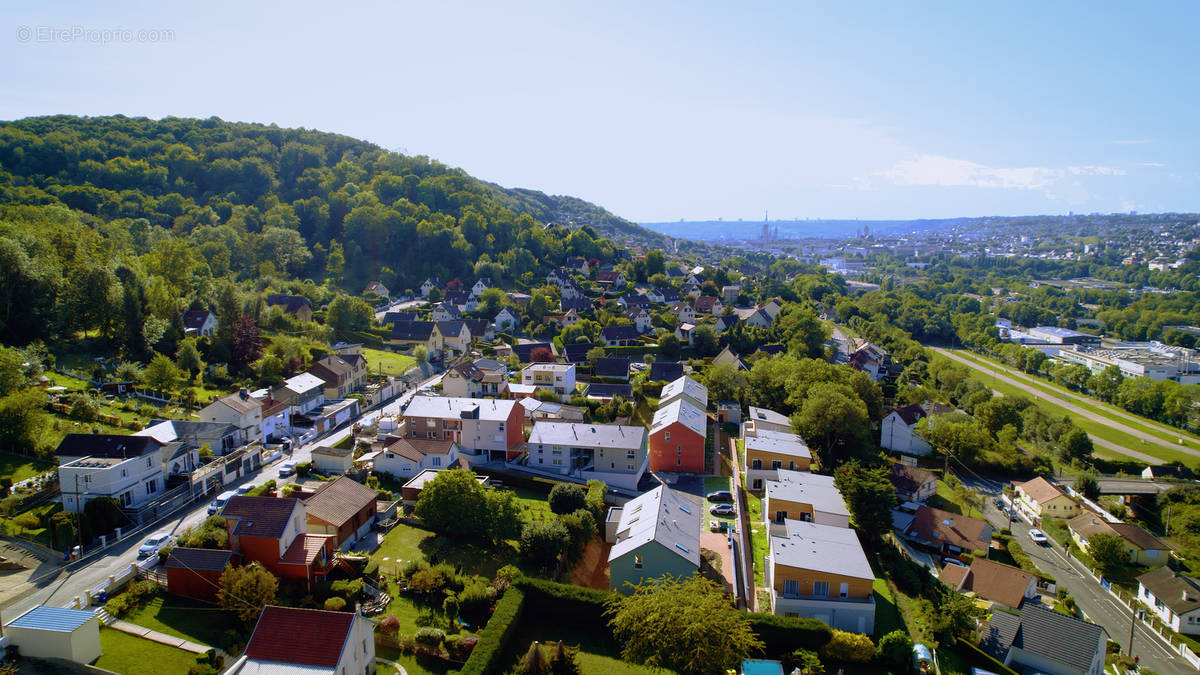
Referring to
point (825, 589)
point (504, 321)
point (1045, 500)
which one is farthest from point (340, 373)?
point (1045, 500)

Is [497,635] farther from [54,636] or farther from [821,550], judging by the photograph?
[821,550]

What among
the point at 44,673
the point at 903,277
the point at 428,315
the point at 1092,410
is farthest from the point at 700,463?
the point at 903,277

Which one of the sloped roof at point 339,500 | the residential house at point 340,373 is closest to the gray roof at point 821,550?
the sloped roof at point 339,500

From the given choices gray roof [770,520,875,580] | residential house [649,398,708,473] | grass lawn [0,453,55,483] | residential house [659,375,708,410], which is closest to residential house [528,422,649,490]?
residential house [649,398,708,473]

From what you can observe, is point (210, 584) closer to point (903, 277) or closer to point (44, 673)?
point (44, 673)

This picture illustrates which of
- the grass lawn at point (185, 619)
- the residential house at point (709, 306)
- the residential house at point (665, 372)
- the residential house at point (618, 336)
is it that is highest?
the residential house at point (709, 306)

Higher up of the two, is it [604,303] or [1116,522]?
[604,303]

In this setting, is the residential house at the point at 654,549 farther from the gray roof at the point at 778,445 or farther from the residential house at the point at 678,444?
the gray roof at the point at 778,445
